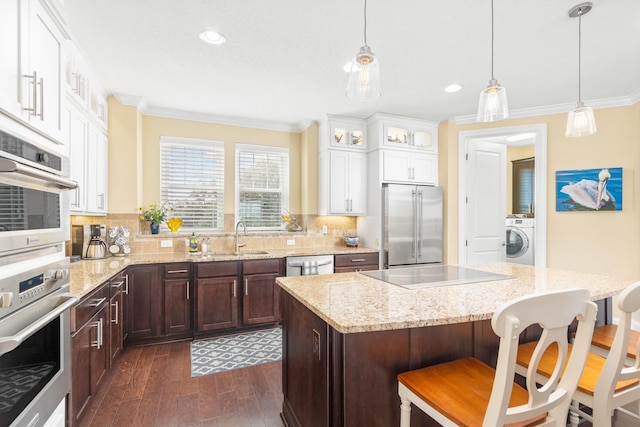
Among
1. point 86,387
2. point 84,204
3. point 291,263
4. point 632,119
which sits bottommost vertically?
point 86,387

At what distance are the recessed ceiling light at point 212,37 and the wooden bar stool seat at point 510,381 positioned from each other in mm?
2501

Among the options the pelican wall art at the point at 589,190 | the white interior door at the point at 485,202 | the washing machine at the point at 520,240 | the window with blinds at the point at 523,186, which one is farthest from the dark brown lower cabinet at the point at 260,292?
the window with blinds at the point at 523,186

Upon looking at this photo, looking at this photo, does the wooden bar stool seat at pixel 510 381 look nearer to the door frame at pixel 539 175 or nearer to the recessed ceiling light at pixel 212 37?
the recessed ceiling light at pixel 212 37

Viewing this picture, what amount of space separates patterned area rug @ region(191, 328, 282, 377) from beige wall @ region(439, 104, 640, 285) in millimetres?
3506

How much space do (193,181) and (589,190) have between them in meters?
4.86

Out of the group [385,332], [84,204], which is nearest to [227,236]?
[84,204]

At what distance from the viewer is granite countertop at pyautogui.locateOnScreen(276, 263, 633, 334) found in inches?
50.5

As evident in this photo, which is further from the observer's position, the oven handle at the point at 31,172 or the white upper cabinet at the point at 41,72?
the white upper cabinet at the point at 41,72

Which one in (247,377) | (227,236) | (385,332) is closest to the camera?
(385,332)

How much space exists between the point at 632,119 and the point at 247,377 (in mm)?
4825

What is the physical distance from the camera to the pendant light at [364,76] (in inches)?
61.4

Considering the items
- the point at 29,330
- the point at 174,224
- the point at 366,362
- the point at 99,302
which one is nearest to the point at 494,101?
the point at 366,362

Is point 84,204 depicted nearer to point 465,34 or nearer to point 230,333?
point 230,333

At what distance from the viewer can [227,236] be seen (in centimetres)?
414
